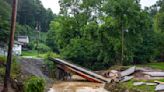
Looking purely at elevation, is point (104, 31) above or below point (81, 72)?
above

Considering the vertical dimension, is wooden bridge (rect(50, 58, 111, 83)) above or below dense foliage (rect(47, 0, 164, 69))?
below

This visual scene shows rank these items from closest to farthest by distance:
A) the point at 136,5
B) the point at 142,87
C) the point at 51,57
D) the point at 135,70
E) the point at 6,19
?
the point at 142,87, the point at 6,19, the point at 135,70, the point at 51,57, the point at 136,5

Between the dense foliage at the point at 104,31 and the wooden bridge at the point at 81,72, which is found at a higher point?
the dense foliage at the point at 104,31

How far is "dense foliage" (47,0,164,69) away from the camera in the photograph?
42688mm

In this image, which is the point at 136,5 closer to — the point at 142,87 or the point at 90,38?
the point at 90,38

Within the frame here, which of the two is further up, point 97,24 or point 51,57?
point 97,24

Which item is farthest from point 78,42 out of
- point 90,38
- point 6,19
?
point 6,19

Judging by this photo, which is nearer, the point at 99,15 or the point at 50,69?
the point at 50,69

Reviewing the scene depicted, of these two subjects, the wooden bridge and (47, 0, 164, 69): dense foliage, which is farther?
(47, 0, 164, 69): dense foliage

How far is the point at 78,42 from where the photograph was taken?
147 feet

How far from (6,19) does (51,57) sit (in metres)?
8.60

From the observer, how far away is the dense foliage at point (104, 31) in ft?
140

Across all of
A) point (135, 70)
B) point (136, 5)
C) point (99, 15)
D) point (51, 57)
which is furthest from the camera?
point (99, 15)

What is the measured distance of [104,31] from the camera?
43250mm
